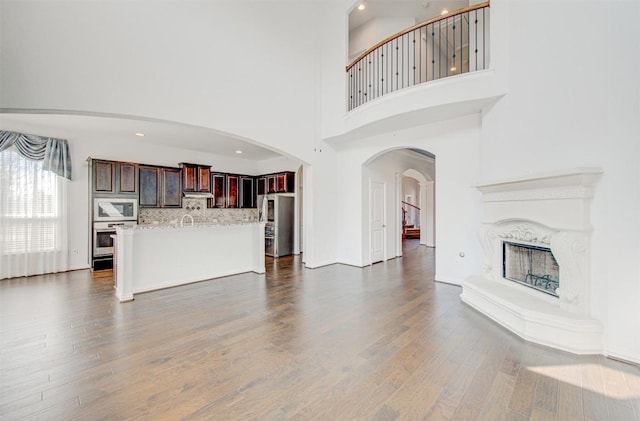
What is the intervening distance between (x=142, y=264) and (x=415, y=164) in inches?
282

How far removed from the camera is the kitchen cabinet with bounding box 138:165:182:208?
6.51 m

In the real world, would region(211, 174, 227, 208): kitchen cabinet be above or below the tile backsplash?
above

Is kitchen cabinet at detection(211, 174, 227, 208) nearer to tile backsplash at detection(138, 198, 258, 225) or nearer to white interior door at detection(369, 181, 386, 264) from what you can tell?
tile backsplash at detection(138, 198, 258, 225)

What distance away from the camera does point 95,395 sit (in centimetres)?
191

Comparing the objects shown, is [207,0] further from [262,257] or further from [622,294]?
[622,294]

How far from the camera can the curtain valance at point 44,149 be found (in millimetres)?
5211

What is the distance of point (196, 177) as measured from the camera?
7.32 meters

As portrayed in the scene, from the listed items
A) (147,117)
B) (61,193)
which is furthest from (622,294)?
(61,193)

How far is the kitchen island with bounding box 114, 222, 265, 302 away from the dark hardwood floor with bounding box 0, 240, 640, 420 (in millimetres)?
472

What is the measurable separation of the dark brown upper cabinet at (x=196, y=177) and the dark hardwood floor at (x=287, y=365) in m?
3.84

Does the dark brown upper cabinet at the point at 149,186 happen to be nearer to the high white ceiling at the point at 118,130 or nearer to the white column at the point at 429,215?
the high white ceiling at the point at 118,130

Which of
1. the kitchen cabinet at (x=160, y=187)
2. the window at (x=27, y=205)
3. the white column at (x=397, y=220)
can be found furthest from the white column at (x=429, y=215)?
the window at (x=27, y=205)

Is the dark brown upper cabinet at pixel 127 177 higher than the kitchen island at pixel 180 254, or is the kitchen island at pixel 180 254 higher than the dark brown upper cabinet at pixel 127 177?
the dark brown upper cabinet at pixel 127 177

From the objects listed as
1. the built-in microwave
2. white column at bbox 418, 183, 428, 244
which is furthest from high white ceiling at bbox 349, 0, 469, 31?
the built-in microwave
